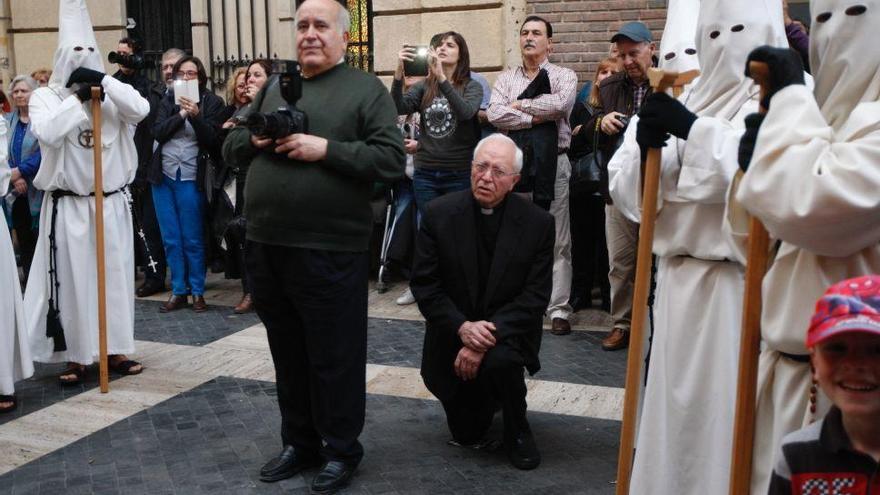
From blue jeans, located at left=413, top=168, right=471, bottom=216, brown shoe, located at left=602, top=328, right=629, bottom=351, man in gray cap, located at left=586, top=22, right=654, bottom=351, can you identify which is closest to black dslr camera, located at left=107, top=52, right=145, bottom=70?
blue jeans, located at left=413, top=168, right=471, bottom=216

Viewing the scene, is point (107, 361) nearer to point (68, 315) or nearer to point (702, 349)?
point (68, 315)

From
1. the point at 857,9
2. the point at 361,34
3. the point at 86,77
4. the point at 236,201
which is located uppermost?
the point at 361,34

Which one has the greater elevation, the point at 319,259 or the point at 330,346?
the point at 319,259

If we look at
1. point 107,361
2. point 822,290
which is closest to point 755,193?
point 822,290

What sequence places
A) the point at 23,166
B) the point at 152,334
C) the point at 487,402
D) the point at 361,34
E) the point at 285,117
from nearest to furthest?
the point at 285,117
the point at 487,402
the point at 152,334
the point at 23,166
the point at 361,34

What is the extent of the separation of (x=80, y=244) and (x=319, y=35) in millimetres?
2738

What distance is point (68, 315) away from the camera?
21.0 ft

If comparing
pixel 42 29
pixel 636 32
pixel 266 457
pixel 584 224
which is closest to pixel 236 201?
pixel 584 224

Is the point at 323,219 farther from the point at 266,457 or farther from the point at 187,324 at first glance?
the point at 187,324

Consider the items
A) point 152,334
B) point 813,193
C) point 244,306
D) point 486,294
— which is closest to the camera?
point 813,193

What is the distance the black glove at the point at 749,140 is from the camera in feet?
8.90

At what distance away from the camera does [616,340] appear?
704 centimetres

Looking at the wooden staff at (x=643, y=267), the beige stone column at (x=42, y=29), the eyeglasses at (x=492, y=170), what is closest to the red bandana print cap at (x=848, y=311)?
the wooden staff at (x=643, y=267)

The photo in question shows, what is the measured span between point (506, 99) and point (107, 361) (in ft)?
11.6
